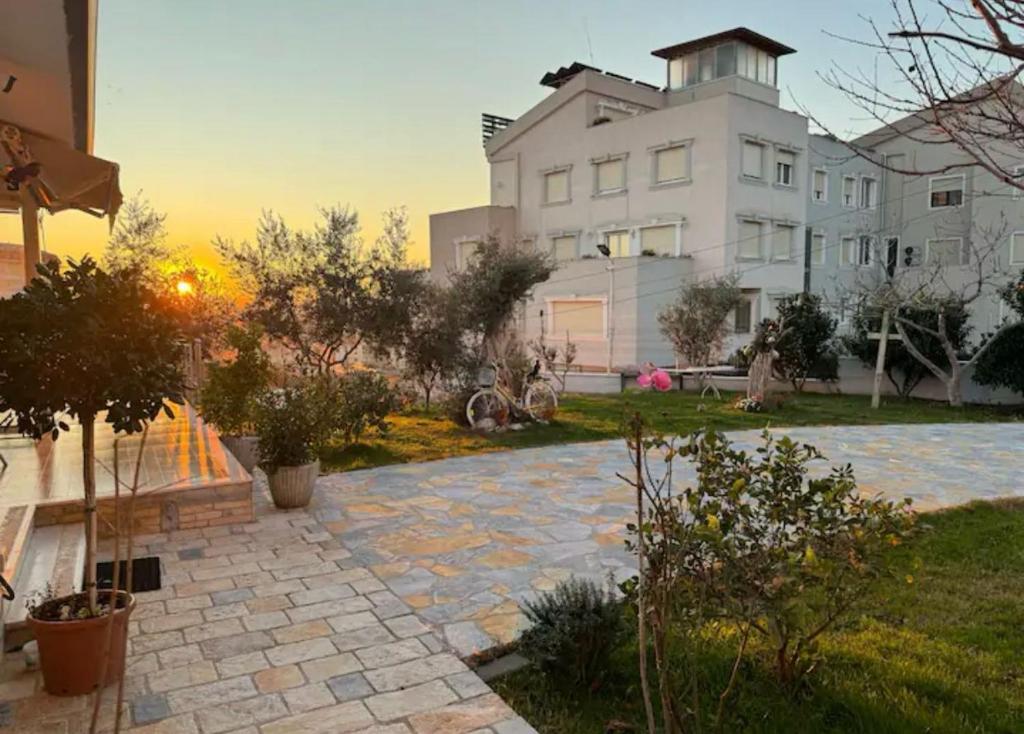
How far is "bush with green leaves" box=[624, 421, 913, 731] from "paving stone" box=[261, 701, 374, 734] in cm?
127

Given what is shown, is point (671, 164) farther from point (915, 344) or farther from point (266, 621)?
point (266, 621)

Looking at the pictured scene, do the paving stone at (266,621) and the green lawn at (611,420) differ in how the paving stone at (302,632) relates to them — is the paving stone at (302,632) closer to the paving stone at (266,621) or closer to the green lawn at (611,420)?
the paving stone at (266,621)

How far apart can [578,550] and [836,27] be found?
12.8ft

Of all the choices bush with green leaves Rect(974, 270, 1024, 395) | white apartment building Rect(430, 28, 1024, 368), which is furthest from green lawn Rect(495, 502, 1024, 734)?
white apartment building Rect(430, 28, 1024, 368)

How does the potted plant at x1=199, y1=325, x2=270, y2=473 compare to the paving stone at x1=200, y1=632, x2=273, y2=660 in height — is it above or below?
above

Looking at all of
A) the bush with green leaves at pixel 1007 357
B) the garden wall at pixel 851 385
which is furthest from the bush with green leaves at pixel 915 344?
the bush with green leaves at pixel 1007 357

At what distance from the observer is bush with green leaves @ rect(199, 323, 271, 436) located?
804cm

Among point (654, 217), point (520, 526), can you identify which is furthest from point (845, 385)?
point (520, 526)

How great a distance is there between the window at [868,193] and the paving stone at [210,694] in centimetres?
2998

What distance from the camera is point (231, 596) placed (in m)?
4.36

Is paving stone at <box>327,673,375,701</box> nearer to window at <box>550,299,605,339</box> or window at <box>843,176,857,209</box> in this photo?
window at <box>550,299,605,339</box>

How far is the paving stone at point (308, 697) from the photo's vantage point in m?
3.09

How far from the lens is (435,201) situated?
28.9m

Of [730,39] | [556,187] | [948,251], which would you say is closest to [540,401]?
[556,187]
